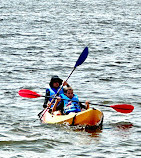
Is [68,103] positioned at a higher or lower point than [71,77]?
lower

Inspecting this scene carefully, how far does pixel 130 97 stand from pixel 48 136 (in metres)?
5.10

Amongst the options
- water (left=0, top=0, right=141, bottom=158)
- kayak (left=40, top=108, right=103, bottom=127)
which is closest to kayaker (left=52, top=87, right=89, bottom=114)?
kayak (left=40, top=108, right=103, bottom=127)

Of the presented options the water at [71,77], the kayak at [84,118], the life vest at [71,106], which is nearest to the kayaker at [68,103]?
the life vest at [71,106]

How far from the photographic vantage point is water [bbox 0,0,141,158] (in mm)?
11552

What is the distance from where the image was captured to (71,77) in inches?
788

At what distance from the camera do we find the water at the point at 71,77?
37.9ft

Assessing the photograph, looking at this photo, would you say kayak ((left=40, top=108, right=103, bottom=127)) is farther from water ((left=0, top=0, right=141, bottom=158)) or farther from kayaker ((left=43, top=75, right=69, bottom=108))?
kayaker ((left=43, top=75, right=69, bottom=108))

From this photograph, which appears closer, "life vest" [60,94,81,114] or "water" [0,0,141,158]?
"water" [0,0,141,158]

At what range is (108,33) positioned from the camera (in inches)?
1396

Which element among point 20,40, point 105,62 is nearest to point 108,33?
point 20,40

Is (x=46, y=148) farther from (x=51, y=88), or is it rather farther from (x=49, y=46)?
(x=49, y=46)

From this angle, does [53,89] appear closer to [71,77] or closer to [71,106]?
[71,106]

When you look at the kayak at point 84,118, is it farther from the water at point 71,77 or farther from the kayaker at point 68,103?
the kayaker at point 68,103

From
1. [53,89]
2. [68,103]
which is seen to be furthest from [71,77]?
[68,103]
